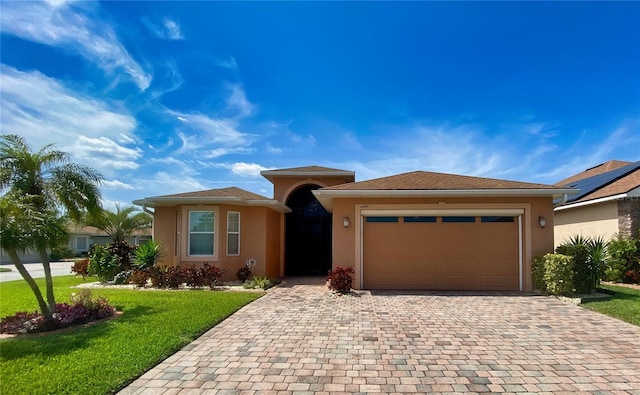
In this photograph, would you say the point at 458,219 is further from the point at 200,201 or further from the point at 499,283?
the point at 200,201

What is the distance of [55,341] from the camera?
556cm

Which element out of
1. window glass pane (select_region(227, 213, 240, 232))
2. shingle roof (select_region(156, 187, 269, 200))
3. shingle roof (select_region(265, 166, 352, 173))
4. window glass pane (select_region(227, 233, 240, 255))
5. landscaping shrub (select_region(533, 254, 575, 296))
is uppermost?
shingle roof (select_region(265, 166, 352, 173))

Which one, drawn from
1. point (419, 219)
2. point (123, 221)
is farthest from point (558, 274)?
point (123, 221)

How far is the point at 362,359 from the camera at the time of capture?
4918 mm

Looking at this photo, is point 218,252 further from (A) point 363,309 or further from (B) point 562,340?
(B) point 562,340

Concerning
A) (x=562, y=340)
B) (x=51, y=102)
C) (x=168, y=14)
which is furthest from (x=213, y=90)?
(x=562, y=340)

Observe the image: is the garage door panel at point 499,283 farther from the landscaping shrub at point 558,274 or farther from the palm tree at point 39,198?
the palm tree at point 39,198

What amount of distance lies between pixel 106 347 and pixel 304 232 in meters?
11.5

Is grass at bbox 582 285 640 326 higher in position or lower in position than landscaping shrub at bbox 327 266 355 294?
lower

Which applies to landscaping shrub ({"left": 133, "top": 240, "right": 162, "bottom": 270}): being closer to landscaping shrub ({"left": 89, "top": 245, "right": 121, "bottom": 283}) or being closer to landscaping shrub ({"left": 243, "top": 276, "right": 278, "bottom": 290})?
landscaping shrub ({"left": 89, "top": 245, "right": 121, "bottom": 283})

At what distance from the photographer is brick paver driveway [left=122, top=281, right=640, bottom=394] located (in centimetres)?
409

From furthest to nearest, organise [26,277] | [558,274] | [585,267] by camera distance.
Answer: [585,267] → [558,274] → [26,277]

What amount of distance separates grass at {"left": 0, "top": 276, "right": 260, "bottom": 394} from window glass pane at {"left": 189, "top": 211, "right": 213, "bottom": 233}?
14.9ft

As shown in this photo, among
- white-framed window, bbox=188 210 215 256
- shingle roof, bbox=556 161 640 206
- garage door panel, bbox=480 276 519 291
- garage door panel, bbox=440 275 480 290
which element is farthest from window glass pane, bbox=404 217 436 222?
shingle roof, bbox=556 161 640 206
